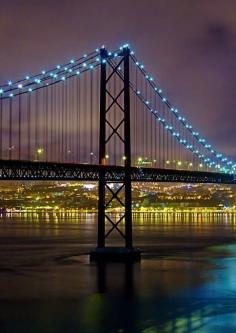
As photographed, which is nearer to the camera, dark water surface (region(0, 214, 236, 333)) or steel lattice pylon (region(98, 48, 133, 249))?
dark water surface (region(0, 214, 236, 333))

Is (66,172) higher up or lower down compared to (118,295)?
higher up

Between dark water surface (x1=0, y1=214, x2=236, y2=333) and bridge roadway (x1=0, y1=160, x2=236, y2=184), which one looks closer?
dark water surface (x1=0, y1=214, x2=236, y2=333)

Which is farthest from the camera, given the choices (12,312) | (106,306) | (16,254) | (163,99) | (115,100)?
(163,99)

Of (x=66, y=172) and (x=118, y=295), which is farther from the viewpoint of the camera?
(x=66, y=172)

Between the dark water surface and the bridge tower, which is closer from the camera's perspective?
the dark water surface

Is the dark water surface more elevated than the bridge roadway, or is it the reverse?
the bridge roadway

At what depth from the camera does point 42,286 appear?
119 feet

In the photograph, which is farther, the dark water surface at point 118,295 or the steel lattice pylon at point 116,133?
the steel lattice pylon at point 116,133

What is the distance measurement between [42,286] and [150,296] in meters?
5.55

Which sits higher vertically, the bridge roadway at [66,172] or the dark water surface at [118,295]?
the bridge roadway at [66,172]

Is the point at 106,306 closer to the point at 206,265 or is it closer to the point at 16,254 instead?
the point at 206,265

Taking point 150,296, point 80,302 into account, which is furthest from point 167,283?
point 80,302

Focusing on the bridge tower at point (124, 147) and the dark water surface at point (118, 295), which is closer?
the dark water surface at point (118, 295)

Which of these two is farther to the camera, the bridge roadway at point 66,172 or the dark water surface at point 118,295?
the bridge roadway at point 66,172
